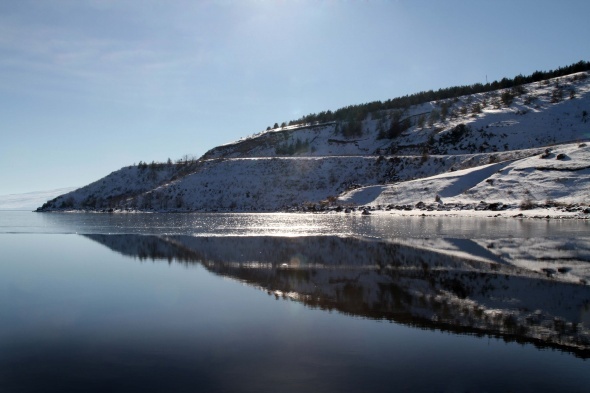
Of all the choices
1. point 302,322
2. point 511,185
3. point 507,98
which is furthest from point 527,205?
point 507,98

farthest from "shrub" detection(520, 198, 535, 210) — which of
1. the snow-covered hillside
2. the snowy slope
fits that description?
the snow-covered hillside

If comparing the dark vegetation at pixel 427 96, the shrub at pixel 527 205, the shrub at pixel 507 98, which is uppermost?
the dark vegetation at pixel 427 96

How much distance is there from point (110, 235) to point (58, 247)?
8.11 m

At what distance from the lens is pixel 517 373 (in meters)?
7.80

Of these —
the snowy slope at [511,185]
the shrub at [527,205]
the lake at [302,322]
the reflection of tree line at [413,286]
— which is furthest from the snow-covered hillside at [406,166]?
the lake at [302,322]

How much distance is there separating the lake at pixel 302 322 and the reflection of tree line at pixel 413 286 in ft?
0.20

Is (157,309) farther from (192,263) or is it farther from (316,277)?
(192,263)

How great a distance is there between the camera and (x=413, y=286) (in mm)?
14883

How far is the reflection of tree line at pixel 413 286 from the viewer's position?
1063 cm

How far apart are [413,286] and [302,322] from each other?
5325 millimetres

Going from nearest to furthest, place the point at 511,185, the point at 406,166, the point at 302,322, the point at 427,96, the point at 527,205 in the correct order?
the point at 302,322
the point at 527,205
the point at 511,185
the point at 406,166
the point at 427,96

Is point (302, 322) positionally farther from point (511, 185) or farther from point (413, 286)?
point (511, 185)

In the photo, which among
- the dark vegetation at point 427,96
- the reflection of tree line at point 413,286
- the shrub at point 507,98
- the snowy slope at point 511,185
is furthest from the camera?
the dark vegetation at point 427,96

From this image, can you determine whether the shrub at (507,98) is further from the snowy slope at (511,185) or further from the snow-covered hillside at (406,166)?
the snowy slope at (511,185)
